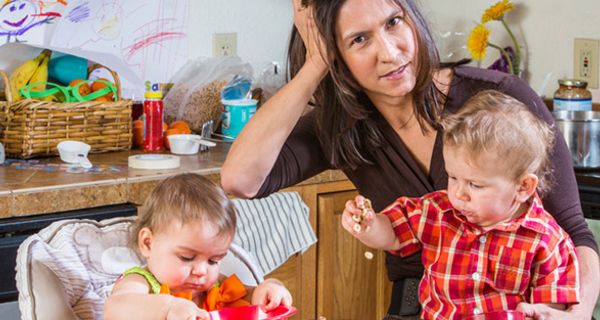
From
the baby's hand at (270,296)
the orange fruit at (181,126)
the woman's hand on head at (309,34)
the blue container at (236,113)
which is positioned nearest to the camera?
the baby's hand at (270,296)

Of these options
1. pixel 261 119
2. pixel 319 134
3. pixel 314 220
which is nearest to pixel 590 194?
pixel 314 220

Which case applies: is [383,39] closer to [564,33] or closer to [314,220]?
[314,220]

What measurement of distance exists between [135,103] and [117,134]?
0.26 meters

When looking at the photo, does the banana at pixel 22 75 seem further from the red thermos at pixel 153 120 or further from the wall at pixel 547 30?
the wall at pixel 547 30

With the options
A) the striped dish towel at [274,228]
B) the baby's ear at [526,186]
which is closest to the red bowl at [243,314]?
the baby's ear at [526,186]

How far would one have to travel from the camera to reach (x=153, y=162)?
2744mm

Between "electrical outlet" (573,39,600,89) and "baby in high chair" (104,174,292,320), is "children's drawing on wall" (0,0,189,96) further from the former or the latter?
"baby in high chair" (104,174,292,320)

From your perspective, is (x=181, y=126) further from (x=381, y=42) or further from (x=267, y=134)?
(x=381, y=42)

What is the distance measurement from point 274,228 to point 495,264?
1206 millimetres

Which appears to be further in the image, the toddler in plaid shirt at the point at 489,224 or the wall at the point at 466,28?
the wall at the point at 466,28

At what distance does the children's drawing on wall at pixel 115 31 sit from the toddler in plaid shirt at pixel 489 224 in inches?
65.9

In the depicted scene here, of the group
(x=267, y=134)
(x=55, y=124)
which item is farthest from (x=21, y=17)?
(x=267, y=134)

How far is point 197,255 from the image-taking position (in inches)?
65.4

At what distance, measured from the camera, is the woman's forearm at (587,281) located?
5.76 feet
